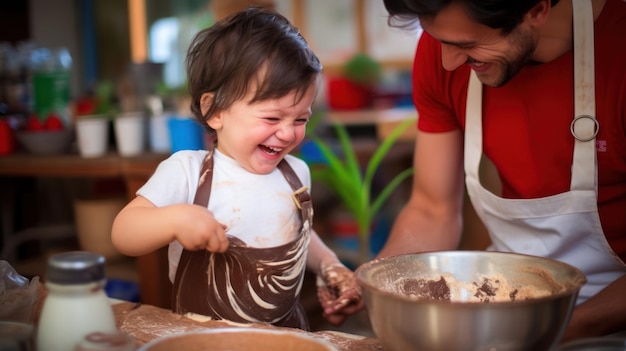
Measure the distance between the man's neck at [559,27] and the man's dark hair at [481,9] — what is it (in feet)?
0.71

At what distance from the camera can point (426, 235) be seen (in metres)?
1.76

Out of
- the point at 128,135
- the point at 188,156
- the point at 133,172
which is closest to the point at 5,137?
the point at 128,135

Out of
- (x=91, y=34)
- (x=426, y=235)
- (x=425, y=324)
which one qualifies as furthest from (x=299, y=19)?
(x=425, y=324)

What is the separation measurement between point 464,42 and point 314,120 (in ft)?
5.91

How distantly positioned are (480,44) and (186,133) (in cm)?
154

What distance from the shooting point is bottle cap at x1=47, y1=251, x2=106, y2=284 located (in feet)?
2.82

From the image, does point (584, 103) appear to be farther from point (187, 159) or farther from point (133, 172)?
point (133, 172)

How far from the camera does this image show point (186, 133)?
262 cm

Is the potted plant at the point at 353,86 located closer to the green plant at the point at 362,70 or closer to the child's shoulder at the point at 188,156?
the green plant at the point at 362,70

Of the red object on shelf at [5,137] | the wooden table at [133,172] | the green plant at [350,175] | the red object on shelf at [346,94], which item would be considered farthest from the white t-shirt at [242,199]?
the red object on shelf at [346,94]

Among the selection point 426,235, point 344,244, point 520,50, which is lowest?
point 344,244

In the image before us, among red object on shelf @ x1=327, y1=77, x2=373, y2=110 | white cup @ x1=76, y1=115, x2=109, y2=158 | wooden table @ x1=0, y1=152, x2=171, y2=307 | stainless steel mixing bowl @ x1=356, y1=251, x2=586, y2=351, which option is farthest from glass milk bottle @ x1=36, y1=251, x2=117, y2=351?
red object on shelf @ x1=327, y1=77, x2=373, y2=110

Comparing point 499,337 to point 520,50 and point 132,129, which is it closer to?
point 520,50

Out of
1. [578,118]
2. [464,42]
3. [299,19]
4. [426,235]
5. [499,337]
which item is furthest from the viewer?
[299,19]
